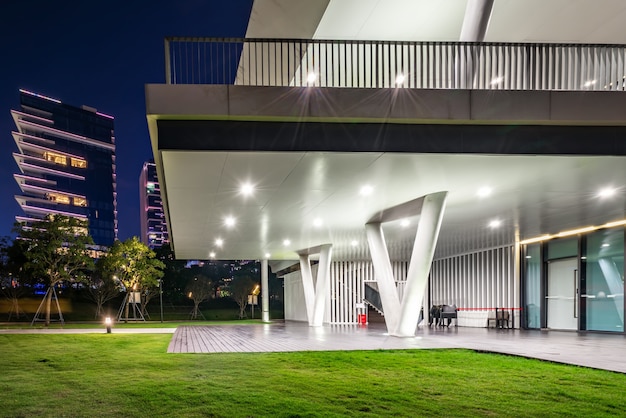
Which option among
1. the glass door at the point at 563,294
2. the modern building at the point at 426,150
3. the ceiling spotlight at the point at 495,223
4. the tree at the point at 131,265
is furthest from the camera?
the tree at the point at 131,265

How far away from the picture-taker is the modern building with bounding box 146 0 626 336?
9344 mm

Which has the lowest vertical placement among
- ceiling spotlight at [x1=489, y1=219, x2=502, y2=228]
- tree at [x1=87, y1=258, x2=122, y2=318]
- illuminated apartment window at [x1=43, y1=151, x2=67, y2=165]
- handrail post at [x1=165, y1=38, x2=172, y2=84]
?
tree at [x1=87, y1=258, x2=122, y2=318]

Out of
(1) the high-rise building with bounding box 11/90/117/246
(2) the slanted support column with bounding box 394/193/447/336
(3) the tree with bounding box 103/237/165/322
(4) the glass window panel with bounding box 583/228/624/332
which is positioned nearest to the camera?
(2) the slanted support column with bounding box 394/193/447/336

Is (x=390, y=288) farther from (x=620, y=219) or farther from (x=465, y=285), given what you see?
(x=465, y=285)

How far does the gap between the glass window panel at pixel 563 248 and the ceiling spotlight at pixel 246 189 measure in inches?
569

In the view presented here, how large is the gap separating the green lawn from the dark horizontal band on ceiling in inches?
154

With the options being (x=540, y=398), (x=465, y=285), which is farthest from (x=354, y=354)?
(x=465, y=285)

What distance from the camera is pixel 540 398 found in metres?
6.55

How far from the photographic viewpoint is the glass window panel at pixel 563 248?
843 inches

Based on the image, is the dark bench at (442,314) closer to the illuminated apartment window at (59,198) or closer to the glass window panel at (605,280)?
the glass window panel at (605,280)

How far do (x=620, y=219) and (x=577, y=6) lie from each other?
288 inches

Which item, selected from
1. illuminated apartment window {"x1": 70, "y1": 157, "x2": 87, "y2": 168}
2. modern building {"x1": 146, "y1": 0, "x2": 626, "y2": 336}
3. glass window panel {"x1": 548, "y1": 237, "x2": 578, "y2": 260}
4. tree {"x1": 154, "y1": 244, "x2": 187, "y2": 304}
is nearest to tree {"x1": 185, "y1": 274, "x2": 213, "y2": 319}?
tree {"x1": 154, "y1": 244, "x2": 187, "y2": 304}

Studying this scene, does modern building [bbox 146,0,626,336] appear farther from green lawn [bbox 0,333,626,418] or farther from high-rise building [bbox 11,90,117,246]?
high-rise building [bbox 11,90,117,246]

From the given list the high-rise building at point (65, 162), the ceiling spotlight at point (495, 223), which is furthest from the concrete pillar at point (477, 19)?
the high-rise building at point (65, 162)
